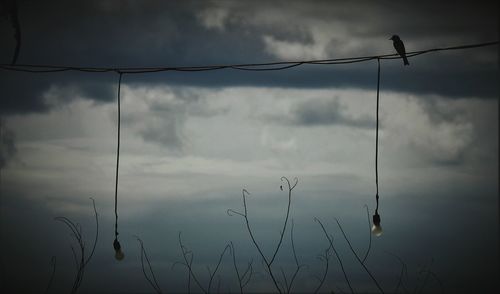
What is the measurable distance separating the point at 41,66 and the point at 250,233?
18.1 ft

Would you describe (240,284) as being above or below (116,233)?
below

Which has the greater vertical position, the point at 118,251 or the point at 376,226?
the point at 376,226

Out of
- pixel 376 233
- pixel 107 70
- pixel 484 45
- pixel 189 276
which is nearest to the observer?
pixel 484 45

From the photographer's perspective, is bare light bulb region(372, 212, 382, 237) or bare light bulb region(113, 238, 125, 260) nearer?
Result: bare light bulb region(372, 212, 382, 237)

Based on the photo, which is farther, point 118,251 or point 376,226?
point 118,251

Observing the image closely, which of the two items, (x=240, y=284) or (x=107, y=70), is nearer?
(x=240, y=284)

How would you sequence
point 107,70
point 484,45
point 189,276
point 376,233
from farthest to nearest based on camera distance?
point 107,70
point 189,276
point 376,233
point 484,45

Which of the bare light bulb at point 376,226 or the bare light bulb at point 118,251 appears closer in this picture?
the bare light bulb at point 376,226

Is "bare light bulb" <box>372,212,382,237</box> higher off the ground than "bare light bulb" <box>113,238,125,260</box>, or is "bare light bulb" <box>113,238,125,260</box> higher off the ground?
"bare light bulb" <box>372,212,382,237</box>

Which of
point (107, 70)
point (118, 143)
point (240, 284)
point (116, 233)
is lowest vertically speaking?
point (240, 284)

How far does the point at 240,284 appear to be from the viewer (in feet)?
36.3

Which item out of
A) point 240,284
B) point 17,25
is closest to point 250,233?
point 240,284

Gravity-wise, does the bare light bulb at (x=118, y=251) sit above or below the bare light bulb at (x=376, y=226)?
below

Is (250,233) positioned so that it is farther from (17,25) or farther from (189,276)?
(17,25)
